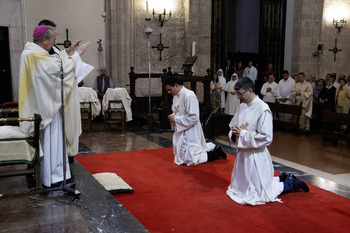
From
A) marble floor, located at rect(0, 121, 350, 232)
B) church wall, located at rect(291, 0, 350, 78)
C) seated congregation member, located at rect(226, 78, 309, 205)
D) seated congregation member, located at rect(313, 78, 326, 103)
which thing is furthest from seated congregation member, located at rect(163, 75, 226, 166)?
church wall, located at rect(291, 0, 350, 78)

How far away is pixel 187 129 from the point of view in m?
5.79

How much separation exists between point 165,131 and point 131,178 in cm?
375

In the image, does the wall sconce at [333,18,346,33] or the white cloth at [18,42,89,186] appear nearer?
the white cloth at [18,42,89,186]

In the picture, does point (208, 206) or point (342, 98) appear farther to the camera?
point (342, 98)

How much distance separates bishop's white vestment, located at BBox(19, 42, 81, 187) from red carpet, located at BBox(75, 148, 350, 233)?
36.7 inches

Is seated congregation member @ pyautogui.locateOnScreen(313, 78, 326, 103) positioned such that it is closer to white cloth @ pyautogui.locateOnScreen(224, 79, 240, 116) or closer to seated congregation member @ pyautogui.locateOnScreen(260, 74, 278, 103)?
seated congregation member @ pyautogui.locateOnScreen(260, 74, 278, 103)

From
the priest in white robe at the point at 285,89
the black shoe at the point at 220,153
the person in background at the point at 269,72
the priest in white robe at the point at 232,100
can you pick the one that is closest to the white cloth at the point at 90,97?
the black shoe at the point at 220,153

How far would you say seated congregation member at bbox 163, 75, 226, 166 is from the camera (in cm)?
566

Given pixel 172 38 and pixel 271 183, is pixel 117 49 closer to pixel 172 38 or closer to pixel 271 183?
pixel 172 38

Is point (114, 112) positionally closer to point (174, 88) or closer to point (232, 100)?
point (174, 88)

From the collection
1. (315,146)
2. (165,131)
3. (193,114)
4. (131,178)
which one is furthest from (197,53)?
(131,178)

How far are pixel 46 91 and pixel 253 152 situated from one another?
2319 millimetres

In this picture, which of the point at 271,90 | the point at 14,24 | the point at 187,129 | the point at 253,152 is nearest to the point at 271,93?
the point at 271,90

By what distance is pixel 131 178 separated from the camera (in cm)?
504
